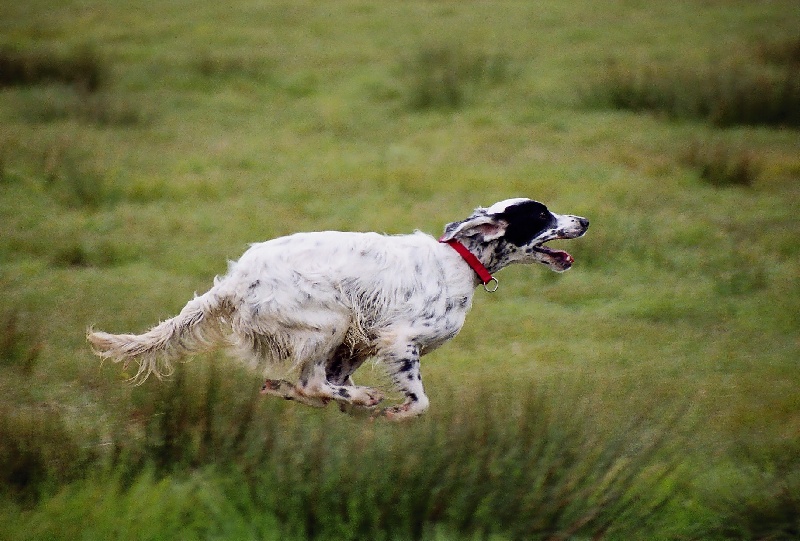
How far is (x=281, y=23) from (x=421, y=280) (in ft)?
42.6

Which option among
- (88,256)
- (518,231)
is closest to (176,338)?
(518,231)

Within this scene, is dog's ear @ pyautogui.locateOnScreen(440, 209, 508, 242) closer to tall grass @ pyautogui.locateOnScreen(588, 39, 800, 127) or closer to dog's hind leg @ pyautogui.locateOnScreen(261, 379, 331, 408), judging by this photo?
dog's hind leg @ pyautogui.locateOnScreen(261, 379, 331, 408)

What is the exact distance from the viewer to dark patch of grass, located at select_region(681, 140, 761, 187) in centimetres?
1065

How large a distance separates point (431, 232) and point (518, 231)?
3.52 m

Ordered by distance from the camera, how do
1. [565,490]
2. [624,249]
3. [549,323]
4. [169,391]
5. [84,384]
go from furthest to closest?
[624,249] → [549,323] → [84,384] → [169,391] → [565,490]

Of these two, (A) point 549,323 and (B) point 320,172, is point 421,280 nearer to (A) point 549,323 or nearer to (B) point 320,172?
(A) point 549,323

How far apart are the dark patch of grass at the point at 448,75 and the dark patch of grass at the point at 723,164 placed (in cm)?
326

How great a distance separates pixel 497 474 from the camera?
4531 mm

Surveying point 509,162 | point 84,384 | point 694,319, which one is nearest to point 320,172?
point 509,162

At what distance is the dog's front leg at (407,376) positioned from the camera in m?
5.35

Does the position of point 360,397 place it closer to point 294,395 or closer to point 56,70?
point 294,395

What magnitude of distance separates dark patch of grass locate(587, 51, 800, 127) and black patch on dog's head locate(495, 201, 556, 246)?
735 centimetres

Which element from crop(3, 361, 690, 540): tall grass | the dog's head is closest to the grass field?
crop(3, 361, 690, 540): tall grass

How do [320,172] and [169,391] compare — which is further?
[320,172]
